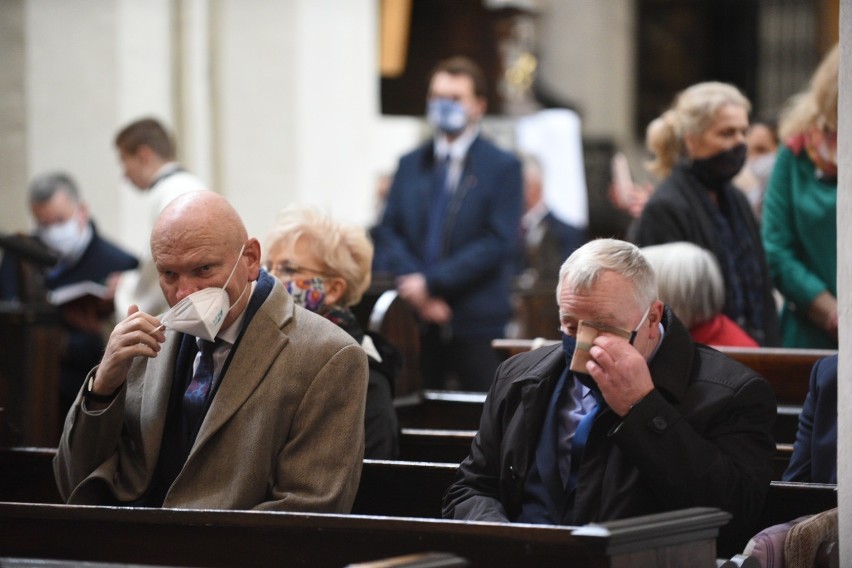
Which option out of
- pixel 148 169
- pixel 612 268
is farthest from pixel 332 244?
pixel 148 169

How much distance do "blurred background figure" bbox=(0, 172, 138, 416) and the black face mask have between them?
141 inches

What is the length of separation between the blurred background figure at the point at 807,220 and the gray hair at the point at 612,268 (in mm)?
1979

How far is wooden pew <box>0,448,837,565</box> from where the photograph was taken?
3.18 meters

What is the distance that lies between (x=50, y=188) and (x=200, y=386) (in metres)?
4.95

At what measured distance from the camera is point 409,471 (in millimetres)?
3521

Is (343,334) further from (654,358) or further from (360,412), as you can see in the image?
(654,358)

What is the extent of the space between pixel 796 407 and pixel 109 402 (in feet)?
7.88

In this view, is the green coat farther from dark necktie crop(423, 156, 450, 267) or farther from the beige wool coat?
the beige wool coat

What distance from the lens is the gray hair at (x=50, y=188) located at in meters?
7.98

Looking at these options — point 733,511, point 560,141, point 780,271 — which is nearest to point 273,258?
point 733,511

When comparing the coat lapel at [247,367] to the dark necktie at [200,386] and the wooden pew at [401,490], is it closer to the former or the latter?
the dark necktie at [200,386]

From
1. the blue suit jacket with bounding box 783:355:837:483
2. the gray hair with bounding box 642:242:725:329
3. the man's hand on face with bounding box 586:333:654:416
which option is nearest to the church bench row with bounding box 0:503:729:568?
the man's hand on face with bounding box 586:333:654:416

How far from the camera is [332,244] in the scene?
4141mm

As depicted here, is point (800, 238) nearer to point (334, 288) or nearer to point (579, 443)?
point (334, 288)
